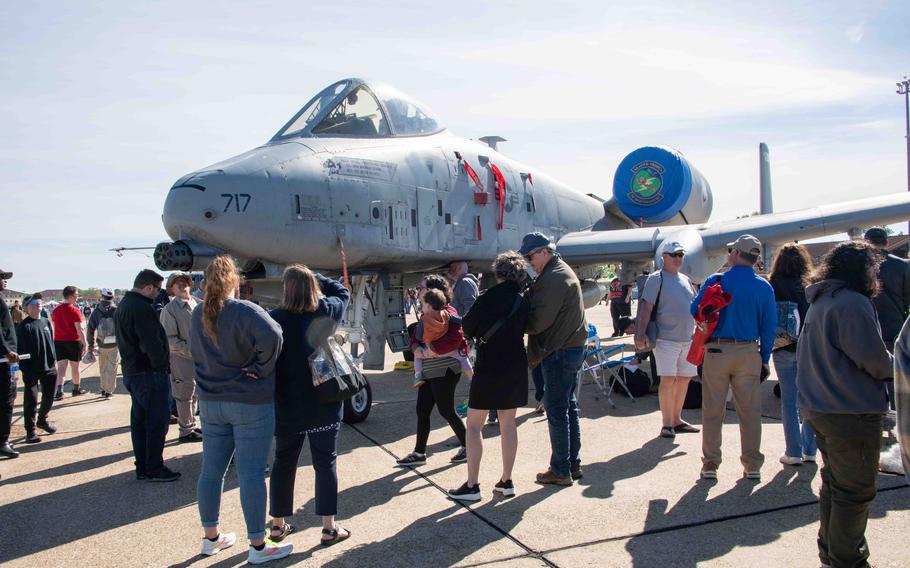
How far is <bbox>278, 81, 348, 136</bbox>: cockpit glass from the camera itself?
826cm

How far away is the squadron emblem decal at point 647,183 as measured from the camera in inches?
543

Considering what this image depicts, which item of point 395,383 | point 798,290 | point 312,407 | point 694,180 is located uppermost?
point 694,180

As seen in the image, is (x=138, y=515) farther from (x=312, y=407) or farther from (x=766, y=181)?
(x=766, y=181)

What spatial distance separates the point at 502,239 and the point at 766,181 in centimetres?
985

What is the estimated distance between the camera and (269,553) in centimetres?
395

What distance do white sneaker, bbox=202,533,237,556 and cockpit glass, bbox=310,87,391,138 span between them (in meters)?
5.19

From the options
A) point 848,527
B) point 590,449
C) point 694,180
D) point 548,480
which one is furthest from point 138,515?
point 694,180

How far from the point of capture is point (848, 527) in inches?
131

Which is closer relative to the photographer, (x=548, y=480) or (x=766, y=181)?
(x=548, y=480)

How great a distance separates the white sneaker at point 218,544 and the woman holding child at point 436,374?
1.90 metres

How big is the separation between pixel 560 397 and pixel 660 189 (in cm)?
956

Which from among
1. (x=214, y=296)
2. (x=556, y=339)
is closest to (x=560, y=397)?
(x=556, y=339)

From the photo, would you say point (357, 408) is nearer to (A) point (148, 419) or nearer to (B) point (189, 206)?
(A) point (148, 419)

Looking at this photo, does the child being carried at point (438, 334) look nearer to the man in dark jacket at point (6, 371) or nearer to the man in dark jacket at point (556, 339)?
the man in dark jacket at point (556, 339)
